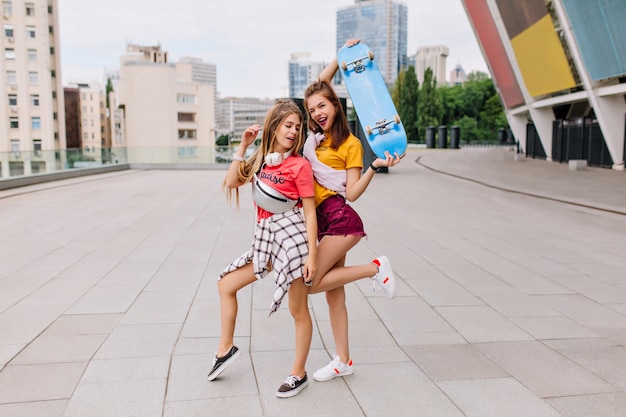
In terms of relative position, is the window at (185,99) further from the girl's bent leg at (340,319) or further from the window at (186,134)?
the girl's bent leg at (340,319)

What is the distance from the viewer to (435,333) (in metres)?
4.88

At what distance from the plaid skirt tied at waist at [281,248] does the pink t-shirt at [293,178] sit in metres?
0.15

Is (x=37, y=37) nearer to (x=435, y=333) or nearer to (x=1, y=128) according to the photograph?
(x=1, y=128)

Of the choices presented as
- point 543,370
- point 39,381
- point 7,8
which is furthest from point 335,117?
point 7,8

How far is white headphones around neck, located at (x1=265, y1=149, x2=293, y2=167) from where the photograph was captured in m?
3.46

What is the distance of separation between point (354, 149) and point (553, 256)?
5622 mm

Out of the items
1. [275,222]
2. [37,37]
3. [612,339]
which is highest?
[37,37]

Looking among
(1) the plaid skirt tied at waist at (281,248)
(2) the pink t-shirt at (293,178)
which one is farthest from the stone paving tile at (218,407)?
(2) the pink t-shirt at (293,178)

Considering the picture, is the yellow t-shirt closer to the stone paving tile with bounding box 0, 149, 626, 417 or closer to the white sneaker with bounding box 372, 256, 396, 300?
the white sneaker with bounding box 372, 256, 396, 300

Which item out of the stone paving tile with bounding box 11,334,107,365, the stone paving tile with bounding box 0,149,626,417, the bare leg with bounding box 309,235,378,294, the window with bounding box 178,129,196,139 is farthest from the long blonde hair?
the window with bounding box 178,129,196,139

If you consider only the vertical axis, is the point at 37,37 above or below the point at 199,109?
above

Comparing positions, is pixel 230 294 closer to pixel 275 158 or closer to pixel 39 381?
pixel 275 158

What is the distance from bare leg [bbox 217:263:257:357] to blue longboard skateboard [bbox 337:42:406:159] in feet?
3.72

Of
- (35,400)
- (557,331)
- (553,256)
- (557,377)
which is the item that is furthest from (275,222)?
(553,256)
